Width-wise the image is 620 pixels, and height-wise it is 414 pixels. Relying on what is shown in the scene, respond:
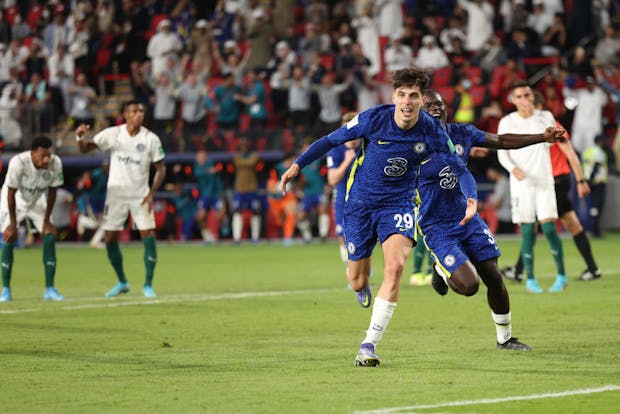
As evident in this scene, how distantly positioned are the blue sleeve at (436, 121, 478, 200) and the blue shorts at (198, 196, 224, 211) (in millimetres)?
19828

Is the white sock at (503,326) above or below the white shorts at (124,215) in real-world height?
below

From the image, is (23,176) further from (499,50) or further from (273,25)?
(273,25)

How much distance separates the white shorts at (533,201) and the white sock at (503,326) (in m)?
5.66

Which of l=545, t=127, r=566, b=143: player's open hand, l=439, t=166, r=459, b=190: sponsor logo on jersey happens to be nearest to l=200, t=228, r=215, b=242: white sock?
l=439, t=166, r=459, b=190: sponsor logo on jersey

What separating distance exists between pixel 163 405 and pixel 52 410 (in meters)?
0.67

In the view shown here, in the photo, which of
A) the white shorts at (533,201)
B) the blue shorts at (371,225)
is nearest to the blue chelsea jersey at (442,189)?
the blue shorts at (371,225)

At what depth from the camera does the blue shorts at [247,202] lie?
30.5 m

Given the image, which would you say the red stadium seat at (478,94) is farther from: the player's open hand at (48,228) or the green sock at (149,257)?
the player's open hand at (48,228)

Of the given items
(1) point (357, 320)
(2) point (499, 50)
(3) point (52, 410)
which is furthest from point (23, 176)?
(2) point (499, 50)

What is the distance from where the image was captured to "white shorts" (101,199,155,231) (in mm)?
16375

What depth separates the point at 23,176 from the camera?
16062 millimetres

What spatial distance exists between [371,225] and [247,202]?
68.6 feet

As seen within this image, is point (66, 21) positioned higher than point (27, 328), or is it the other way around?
point (66, 21)

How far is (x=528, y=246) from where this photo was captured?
16.2 m
